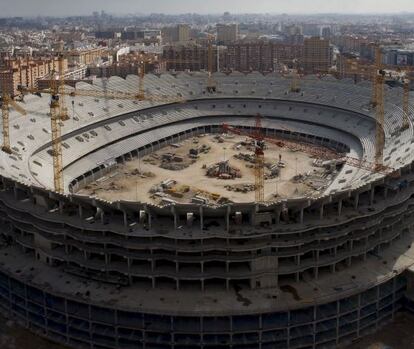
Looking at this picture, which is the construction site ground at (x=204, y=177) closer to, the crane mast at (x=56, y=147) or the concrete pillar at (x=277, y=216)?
the crane mast at (x=56, y=147)

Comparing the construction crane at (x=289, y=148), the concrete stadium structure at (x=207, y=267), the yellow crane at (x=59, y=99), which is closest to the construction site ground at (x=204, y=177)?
the construction crane at (x=289, y=148)

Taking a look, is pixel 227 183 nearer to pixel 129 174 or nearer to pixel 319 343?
pixel 129 174

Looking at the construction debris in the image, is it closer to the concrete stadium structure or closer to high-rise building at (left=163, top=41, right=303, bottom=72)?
the concrete stadium structure

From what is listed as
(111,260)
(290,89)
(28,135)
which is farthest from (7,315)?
(290,89)

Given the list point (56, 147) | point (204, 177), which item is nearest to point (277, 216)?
point (204, 177)

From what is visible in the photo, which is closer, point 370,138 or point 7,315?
point 7,315

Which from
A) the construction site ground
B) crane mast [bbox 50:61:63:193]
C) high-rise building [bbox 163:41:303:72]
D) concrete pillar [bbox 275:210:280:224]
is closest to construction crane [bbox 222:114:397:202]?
the construction site ground

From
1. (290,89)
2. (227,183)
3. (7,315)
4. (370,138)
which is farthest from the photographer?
(290,89)

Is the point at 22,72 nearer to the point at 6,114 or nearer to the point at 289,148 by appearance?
the point at 6,114
